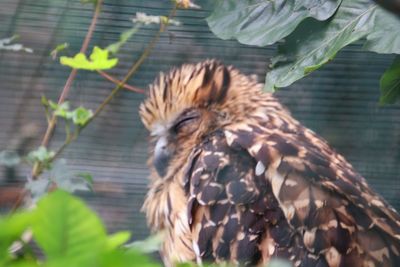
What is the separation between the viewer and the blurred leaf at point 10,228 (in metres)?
0.67

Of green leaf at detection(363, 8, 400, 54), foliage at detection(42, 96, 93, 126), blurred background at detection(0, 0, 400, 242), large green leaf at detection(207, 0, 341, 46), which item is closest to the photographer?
green leaf at detection(363, 8, 400, 54)

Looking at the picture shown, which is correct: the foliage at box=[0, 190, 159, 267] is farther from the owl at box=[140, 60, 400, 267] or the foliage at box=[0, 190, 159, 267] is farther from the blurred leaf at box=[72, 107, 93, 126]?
the blurred leaf at box=[72, 107, 93, 126]

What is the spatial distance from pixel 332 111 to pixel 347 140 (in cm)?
12

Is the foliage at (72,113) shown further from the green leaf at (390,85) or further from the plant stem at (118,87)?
the green leaf at (390,85)

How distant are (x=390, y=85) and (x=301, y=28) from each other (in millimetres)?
211

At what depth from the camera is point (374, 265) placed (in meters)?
1.91

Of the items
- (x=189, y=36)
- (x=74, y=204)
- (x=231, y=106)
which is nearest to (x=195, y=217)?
(x=231, y=106)

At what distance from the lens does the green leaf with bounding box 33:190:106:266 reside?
0.67 m

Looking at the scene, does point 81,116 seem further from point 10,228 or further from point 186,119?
point 10,228

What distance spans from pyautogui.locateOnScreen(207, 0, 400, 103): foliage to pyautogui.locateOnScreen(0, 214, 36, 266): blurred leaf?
0.89 m

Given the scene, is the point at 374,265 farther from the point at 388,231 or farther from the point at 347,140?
the point at 347,140

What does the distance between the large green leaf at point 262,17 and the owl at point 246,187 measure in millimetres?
475

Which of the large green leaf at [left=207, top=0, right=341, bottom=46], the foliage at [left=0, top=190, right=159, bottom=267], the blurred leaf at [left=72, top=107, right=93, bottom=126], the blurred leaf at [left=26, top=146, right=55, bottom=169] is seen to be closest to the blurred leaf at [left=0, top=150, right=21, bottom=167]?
the blurred leaf at [left=26, top=146, right=55, bottom=169]

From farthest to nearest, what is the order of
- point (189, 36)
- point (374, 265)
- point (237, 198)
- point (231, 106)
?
1. point (189, 36)
2. point (231, 106)
3. point (237, 198)
4. point (374, 265)
